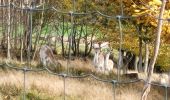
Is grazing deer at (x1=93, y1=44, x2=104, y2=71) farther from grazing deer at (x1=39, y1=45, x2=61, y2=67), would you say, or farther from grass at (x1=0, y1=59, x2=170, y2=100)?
grass at (x1=0, y1=59, x2=170, y2=100)

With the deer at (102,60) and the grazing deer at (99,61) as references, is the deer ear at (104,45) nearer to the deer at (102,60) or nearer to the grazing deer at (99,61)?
the deer at (102,60)

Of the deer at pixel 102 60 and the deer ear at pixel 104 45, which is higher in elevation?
the deer ear at pixel 104 45

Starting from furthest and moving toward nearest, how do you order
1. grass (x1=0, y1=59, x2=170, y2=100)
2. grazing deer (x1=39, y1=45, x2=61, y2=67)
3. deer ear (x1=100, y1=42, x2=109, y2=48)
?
deer ear (x1=100, y1=42, x2=109, y2=48) < grazing deer (x1=39, y1=45, x2=61, y2=67) < grass (x1=0, y1=59, x2=170, y2=100)

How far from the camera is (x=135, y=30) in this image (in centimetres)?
947

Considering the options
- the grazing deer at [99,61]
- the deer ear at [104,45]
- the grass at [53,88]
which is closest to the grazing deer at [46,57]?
the grazing deer at [99,61]

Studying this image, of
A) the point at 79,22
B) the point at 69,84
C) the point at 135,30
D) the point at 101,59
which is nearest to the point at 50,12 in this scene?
the point at 79,22

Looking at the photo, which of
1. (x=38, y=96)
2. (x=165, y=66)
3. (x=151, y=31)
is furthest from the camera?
(x=165, y=66)

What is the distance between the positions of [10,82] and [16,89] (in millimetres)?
166

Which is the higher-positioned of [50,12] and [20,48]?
[50,12]

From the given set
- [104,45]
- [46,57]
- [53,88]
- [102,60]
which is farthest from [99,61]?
[53,88]

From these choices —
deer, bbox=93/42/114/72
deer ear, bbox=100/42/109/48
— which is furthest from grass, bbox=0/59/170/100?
deer ear, bbox=100/42/109/48

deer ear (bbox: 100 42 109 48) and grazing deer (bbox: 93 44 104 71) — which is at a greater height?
deer ear (bbox: 100 42 109 48)

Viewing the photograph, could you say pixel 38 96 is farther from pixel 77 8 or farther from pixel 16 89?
pixel 77 8

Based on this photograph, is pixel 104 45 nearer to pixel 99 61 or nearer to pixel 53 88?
pixel 99 61
